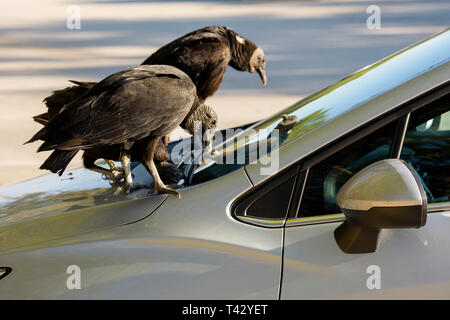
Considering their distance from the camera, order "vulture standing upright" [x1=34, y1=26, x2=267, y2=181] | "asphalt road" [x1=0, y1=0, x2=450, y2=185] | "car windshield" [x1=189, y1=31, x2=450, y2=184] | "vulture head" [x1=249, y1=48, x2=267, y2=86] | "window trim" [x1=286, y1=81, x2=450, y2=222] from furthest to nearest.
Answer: "asphalt road" [x1=0, y1=0, x2=450, y2=185] < "vulture head" [x1=249, y1=48, x2=267, y2=86] < "vulture standing upright" [x1=34, y1=26, x2=267, y2=181] < "car windshield" [x1=189, y1=31, x2=450, y2=184] < "window trim" [x1=286, y1=81, x2=450, y2=222]

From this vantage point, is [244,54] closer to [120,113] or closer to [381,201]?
[120,113]

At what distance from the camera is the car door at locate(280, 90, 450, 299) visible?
6.22 ft

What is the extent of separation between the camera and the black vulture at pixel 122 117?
2.23 m

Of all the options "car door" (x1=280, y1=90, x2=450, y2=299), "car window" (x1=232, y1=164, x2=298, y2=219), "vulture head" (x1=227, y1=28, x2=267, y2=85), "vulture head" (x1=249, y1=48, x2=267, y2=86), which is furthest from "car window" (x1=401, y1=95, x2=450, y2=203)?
"vulture head" (x1=249, y1=48, x2=267, y2=86)

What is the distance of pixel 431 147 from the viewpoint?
2.17 meters

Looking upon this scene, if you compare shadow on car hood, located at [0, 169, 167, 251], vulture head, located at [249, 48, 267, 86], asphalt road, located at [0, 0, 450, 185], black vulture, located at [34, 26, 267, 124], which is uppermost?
black vulture, located at [34, 26, 267, 124]

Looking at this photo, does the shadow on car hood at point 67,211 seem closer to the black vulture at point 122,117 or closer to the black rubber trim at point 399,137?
the black vulture at point 122,117

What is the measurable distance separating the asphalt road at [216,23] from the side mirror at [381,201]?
17.3 feet

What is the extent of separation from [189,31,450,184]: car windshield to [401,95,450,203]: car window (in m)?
0.12

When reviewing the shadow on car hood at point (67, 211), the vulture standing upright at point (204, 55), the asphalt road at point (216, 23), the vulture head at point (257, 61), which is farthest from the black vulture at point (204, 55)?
the asphalt road at point (216, 23)

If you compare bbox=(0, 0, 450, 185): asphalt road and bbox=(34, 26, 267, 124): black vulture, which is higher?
bbox=(34, 26, 267, 124): black vulture

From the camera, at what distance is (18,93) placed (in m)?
A: 8.41

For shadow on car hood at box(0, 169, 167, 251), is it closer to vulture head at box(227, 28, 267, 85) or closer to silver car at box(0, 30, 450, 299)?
silver car at box(0, 30, 450, 299)

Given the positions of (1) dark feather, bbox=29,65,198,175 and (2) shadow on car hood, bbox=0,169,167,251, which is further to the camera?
(1) dark feather, bbox=29,65,198,175
